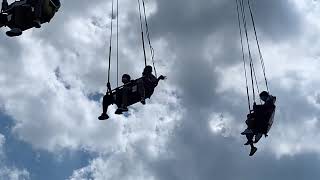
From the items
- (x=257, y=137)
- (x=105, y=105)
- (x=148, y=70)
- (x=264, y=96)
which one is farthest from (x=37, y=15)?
(x=257, y=137)

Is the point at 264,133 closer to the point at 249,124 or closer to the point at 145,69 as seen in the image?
the point at 249,124

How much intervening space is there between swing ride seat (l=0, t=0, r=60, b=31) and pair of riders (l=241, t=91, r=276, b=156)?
761 cm

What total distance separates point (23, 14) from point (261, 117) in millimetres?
8654

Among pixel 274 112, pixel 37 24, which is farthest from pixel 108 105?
pixel 274 112

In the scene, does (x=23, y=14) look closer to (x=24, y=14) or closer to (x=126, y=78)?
(x=24, y=14)

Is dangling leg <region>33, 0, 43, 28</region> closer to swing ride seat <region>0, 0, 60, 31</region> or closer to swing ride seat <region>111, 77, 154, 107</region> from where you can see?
swing ride seat <region>0, 0, 60, 31</region>

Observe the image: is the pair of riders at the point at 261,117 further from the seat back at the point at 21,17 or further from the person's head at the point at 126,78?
the seat back at the point at 21,17

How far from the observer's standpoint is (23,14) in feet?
65.6

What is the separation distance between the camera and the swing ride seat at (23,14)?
783 inches

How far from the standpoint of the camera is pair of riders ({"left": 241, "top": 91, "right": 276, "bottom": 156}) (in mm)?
21828

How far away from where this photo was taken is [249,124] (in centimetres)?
2212

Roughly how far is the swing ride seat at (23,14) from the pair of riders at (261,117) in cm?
761

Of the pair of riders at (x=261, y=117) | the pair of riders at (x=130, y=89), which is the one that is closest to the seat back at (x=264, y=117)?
the pair of riders at (x=261, y=117)

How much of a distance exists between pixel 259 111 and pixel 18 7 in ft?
28.7
